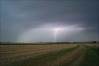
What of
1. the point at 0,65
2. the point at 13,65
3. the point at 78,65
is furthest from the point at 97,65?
the point at 0,65

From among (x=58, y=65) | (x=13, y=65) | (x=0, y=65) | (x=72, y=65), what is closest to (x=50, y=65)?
(x=58, y=65)

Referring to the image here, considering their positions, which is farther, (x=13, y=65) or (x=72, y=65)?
(x=72, y=65)

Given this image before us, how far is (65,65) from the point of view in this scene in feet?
64.6

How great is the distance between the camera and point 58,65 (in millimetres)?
19453

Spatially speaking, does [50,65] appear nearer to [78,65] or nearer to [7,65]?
[78,65]

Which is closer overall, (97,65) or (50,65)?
(50,65)

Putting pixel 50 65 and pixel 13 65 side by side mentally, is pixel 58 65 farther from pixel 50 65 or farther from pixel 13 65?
pixel 13 65

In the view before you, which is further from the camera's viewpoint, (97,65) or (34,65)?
(97,65)

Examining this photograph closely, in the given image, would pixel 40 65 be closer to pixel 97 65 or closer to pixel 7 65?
pixel 7 65

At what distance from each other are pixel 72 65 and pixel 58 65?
6.51ft

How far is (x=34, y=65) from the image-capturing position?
19.2 metres

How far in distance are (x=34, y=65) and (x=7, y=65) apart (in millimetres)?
3394

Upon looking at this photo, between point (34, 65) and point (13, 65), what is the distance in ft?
8.68

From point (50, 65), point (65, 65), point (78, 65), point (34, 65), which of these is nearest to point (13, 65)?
point (34, 65)
